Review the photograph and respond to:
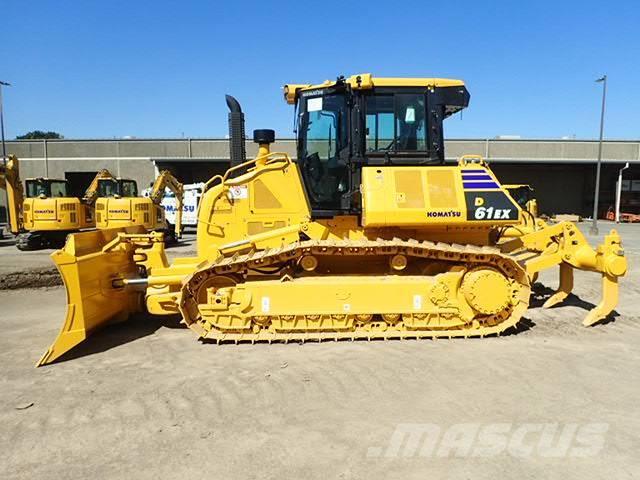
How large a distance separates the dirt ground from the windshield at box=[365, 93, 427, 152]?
2497 millimetres

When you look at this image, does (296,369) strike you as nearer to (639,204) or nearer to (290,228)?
(290,228)

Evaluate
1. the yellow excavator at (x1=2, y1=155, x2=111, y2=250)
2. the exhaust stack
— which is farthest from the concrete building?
the exhaust stack

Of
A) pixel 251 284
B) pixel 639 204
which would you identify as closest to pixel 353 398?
pixel 251 284

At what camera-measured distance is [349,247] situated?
5.61 metres

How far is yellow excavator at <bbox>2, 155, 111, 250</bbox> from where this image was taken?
1681cm

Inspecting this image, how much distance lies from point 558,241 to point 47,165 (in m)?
35.0

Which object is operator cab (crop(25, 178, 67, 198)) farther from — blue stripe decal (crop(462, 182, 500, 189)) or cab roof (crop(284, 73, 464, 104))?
blue stripe decal (crop(462, 182, 500, 189))

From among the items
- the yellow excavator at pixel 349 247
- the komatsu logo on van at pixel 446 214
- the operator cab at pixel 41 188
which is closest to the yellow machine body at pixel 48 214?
the operator cab at pixel 41 188

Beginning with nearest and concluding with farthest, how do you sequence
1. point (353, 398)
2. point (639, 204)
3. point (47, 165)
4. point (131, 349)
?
point (353, 398) < point (131, 349) < point (47, 165) < point (639, 204)

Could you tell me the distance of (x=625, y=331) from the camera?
20.5ft

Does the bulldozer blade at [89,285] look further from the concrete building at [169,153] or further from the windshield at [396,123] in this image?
the concrete building at [169,153]

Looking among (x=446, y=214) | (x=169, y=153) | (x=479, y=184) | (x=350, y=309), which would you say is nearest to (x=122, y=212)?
(x=350, y=309)

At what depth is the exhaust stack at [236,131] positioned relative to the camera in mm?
6641

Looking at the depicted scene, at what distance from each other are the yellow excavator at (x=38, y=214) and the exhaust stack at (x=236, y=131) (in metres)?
13.1
